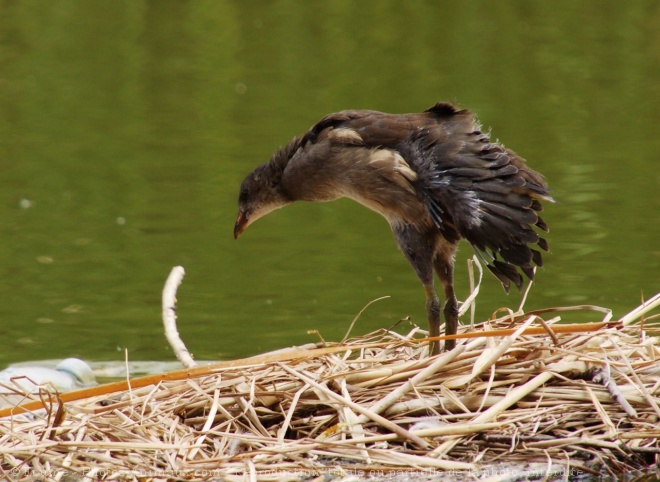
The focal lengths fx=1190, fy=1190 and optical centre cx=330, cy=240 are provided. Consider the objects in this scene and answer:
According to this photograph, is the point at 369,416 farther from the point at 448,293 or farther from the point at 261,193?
the point at 261,193

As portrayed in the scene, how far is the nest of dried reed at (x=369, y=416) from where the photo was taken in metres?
4.66

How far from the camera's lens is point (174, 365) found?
7.84 metres

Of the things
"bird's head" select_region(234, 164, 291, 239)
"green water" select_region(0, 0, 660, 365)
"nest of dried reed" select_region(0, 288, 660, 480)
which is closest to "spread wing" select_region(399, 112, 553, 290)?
"nest of dried reed" select_region(0, 288, 660, 480)

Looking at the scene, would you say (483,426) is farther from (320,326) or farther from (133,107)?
(133,107)

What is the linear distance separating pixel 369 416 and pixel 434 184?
1128 millimetres

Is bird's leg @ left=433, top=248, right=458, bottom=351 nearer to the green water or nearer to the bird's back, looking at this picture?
the bird's back

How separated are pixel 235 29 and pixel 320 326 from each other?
40.8 feet

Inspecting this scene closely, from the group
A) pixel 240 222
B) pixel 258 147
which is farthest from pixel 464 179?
pixel 258 147

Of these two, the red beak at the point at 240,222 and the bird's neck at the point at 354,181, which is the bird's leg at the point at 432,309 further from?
the red beak at the point at 240,222

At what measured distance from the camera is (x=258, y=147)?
1350cm

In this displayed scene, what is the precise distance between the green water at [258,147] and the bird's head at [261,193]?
3.38ft

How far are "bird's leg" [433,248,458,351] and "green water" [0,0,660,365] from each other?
0.78 m

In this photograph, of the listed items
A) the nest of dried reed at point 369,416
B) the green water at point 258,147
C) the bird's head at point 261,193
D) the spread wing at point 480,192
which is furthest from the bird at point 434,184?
the green water at point 258,147

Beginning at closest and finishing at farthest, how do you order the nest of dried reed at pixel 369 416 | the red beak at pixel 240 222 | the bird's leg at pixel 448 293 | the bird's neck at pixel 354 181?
1. the nest of dried reed at pixel 369 416
2. the bird's neck at pixel 354 181
3. the bird's leg at pixel 448 293
4. the red beak at pixel 240 222
